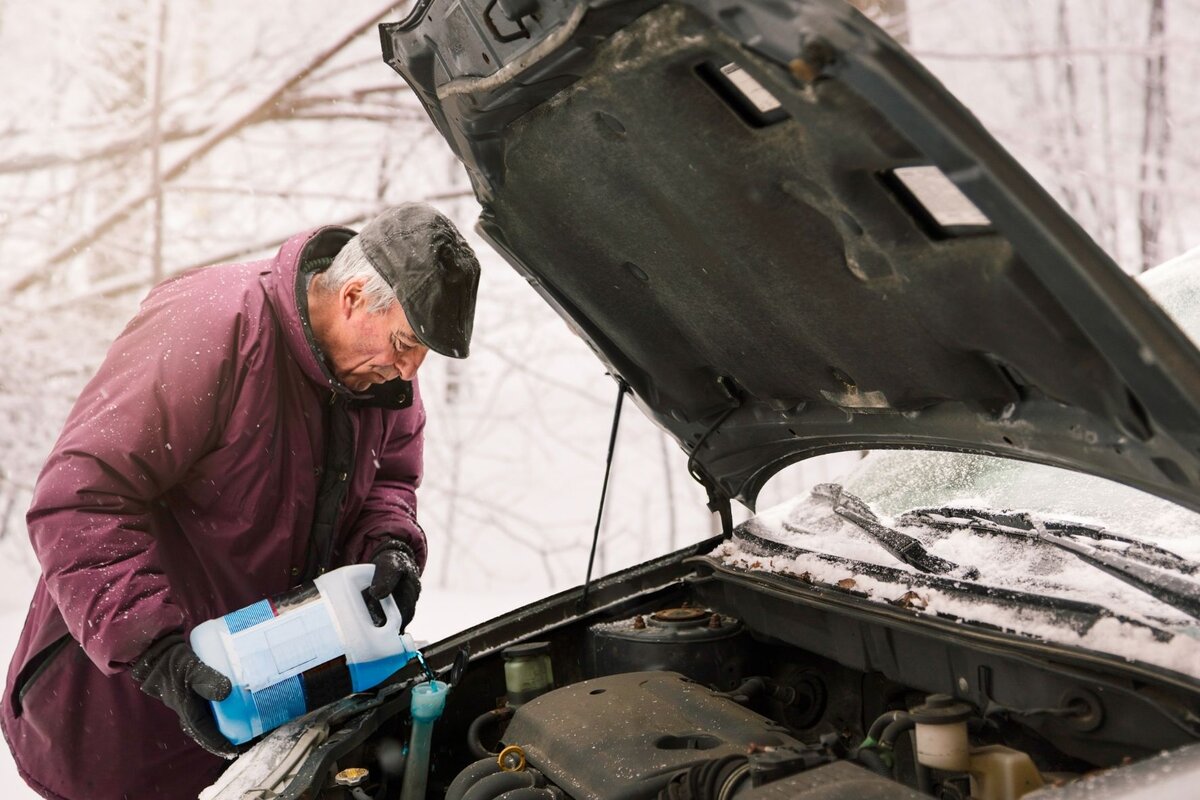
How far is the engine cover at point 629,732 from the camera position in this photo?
1610 mm

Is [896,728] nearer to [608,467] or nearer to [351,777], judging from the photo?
[608,467]

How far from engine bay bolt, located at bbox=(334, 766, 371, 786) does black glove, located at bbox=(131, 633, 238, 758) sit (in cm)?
30

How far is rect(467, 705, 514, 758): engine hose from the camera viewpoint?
2.04 m

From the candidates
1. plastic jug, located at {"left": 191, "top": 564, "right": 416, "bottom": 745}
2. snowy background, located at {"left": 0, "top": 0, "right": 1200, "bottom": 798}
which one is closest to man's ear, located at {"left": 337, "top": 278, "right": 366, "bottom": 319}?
plastic jug, located at {"left": 191, "top": 564, "right": 416, "bottom": 745}

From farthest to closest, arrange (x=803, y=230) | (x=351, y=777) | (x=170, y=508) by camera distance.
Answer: (x=170, y=508) < (x=351, y=777) < (x=803, y=230)

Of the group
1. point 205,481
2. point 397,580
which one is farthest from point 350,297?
point 397,580

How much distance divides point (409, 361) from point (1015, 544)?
4.39 feet

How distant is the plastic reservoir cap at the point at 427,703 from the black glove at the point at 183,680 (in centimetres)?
37

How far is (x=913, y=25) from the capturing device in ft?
23.2

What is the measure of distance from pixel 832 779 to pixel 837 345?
0.70 m

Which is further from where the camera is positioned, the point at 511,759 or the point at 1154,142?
the point at 1154,142

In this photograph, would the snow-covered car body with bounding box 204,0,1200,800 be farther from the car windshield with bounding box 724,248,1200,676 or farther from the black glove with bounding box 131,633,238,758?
the black glove with bounding box 131,633,238,758

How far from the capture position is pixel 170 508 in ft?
7.74

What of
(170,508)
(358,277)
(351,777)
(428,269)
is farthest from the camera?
(170,508)
